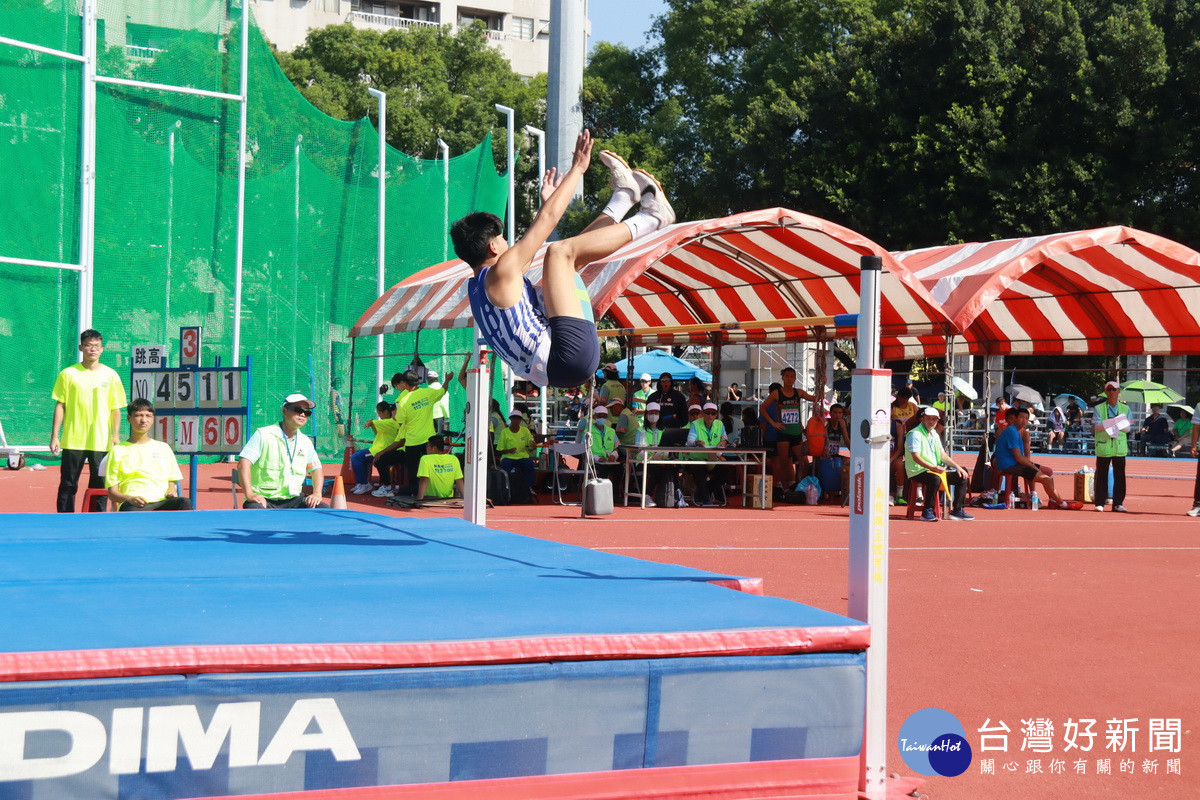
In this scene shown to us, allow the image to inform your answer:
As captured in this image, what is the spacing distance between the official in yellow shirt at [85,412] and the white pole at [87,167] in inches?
271

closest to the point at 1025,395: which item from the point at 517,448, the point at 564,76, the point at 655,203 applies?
the point at 564,76

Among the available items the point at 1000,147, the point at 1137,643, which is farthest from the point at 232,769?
the point at 1000,147

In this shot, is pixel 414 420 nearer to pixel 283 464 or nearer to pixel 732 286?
pixel 283 464

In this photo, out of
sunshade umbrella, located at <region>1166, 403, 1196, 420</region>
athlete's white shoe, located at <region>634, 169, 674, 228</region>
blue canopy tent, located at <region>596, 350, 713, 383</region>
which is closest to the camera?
athlete's white shoe, located at <region>634, 169, 674, 228</region>

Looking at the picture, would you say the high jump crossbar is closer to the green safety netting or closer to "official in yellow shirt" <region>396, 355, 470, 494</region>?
"official in yellow shirt" <region>396, 355, 470, 494</region>

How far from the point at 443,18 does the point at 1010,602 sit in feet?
172

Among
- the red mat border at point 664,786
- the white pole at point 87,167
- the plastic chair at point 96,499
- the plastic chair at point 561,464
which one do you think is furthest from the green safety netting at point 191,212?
the red mat border at point 664,786

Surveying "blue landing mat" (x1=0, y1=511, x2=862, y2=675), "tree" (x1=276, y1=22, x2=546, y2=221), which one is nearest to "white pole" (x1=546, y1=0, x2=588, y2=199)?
"tree" (x1=276, y1=22, x2=546, y2=221)

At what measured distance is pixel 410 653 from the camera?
124 inches

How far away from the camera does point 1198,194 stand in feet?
84.1

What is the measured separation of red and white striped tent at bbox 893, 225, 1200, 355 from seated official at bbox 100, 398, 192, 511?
9350mm

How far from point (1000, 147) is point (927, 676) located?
2287 centimetres

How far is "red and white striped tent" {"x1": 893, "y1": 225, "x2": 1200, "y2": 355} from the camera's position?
48.3 ft

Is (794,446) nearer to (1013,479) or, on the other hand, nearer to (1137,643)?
(1013,479)
